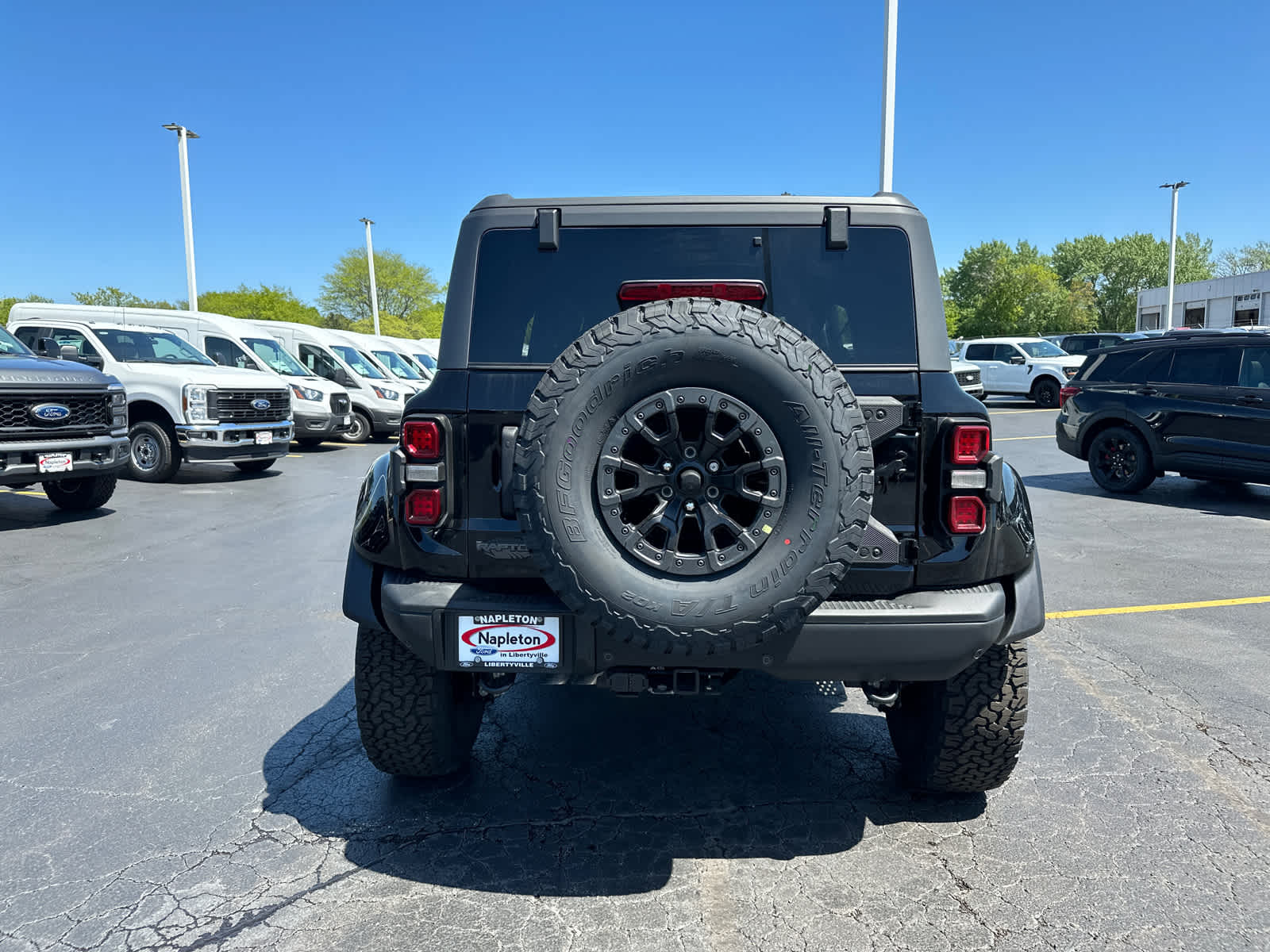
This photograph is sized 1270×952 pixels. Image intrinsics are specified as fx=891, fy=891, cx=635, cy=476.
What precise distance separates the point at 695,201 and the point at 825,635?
4.74 feet

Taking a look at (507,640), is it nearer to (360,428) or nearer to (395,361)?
(360,428)

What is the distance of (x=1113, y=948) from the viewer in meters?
2.36

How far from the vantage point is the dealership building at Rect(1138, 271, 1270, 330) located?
Result: 48.7 m

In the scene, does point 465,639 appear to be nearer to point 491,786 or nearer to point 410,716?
point 410,716

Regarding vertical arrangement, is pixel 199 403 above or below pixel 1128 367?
below

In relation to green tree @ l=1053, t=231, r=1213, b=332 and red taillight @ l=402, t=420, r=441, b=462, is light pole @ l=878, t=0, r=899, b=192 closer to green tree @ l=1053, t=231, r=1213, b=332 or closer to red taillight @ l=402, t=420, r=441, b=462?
red taillight @ l=402, t=420, r=441, b=462

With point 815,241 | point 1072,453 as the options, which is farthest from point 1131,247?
point 815,241

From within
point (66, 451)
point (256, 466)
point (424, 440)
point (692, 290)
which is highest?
point (692, 290)

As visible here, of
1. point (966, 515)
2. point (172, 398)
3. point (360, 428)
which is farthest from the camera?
point (360, 428)

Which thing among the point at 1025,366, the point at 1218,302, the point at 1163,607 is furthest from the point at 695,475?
the point at 1218,302

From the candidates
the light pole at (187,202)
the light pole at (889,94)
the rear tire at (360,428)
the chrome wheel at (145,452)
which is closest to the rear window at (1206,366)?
the light pole at (889,94)

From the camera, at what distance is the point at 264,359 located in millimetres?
15711

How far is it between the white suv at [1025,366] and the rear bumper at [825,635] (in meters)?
23.0

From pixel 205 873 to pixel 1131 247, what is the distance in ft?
315
